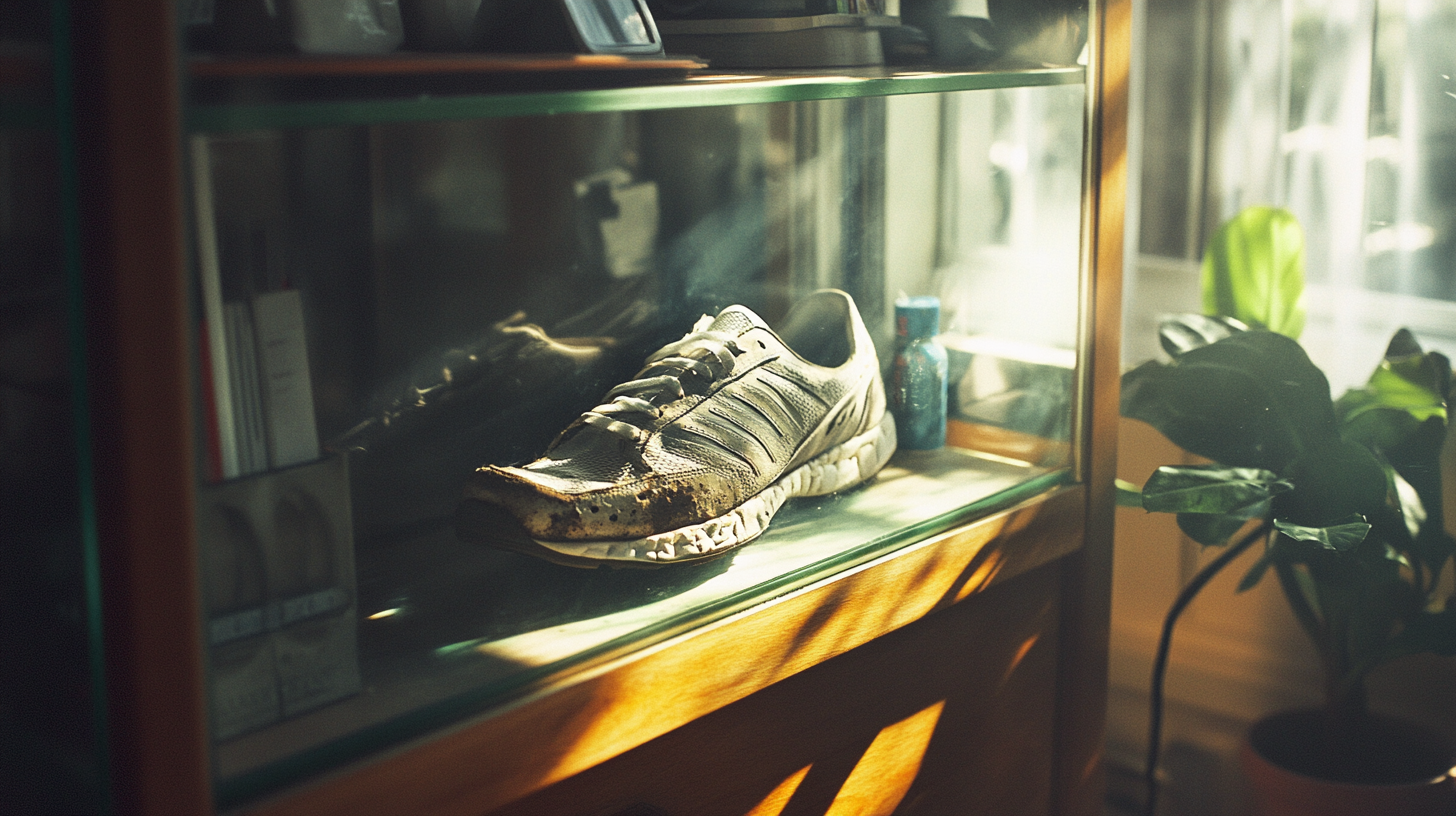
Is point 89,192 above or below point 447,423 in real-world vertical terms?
above

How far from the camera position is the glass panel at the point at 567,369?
2.13 ft

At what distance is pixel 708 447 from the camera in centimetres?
89

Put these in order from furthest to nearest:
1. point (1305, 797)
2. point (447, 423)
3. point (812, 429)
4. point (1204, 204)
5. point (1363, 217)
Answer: point (1204, 204) < point (1363, 217) < point (1305, 797) < point (812, 429) < point (447, 423)

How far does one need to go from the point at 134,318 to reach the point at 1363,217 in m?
1.43

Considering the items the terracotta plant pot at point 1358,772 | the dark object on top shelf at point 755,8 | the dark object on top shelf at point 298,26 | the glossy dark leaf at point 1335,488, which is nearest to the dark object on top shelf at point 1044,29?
the dark object on top shelf at point 755,8

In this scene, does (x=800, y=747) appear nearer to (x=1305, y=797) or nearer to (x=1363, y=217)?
(x=1305, y=797)

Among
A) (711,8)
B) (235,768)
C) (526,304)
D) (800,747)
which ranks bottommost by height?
(800,747)

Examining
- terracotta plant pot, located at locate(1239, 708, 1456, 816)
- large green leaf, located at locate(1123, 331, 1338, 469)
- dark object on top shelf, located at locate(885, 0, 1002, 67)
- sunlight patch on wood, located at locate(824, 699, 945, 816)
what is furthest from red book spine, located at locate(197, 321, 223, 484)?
terracotta plant pot, located at locate(1239, 708, 1456, 816)

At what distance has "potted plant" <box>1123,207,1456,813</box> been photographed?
1095mm

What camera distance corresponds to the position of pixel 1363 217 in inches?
57.0

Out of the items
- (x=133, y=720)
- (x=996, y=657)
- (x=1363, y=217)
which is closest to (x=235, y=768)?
(x=133, y=720)

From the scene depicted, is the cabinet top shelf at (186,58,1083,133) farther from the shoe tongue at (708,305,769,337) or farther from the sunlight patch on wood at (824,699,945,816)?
the sunlight patch on wood at (824,699,945,816)

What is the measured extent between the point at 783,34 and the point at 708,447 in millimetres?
361

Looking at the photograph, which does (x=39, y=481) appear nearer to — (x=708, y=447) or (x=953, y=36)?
(x=708, y=447)
